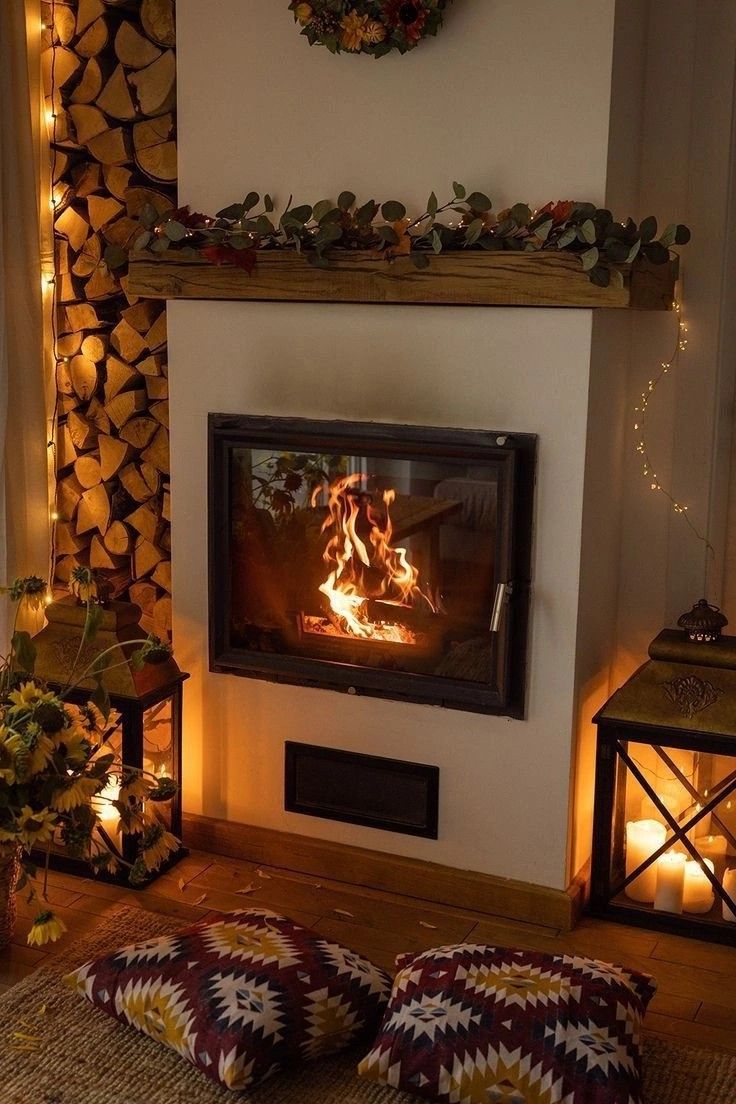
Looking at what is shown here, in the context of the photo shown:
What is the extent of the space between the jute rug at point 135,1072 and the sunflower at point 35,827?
1.12ft

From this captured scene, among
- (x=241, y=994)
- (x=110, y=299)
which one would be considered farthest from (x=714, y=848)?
(x=110, y=299)

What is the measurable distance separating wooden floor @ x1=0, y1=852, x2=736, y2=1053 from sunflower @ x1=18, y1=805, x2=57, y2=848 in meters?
0.47

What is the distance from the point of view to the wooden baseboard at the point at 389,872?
288cm

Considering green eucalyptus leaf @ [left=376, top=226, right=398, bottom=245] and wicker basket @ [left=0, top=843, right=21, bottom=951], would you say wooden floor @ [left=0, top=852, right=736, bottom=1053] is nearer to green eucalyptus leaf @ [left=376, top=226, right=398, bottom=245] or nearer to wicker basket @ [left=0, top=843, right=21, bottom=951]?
wicker basket @ [left=0, top=843, right=21, bottom=951]

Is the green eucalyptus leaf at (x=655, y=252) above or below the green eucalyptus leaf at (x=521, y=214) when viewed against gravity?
below

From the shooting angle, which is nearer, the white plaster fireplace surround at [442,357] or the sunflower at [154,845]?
the sunflower at [154,845]

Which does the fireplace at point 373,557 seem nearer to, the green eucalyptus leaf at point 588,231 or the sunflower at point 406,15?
the green eucalyptus leaf at point 588,231

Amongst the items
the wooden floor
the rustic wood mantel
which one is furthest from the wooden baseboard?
the rustic wood mantel

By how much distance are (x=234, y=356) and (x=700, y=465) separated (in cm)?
110

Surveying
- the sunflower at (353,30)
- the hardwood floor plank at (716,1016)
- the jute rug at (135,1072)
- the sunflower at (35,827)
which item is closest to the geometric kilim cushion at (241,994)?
the jute rug at (135,1072)

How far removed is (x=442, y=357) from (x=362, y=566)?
1.65ft

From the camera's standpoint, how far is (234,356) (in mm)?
3004

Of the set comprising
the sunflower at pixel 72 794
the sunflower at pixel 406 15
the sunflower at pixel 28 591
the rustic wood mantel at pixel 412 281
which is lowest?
the sunflower at pixel 72 794

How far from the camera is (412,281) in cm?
269
